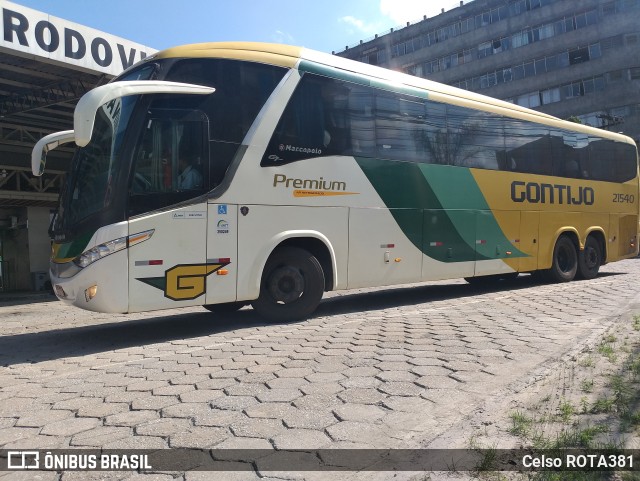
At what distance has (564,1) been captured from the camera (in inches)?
1722

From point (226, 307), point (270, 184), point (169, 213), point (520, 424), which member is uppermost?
point (270, 184)

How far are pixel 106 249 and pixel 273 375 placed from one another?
8.54ft

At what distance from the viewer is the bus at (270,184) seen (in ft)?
18.4

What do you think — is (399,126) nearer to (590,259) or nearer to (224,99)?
(224,99)

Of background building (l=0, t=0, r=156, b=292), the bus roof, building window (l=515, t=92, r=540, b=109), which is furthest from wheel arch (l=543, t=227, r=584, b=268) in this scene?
building window (l=515, t=92, r=540, b=109)

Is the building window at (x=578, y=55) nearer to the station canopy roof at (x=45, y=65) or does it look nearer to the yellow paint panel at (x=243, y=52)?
the station canopy roof at (x=45, y=65)

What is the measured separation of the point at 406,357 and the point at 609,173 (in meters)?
10.8

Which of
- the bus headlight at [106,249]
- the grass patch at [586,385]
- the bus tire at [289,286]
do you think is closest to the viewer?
the grass patch at [586,385]

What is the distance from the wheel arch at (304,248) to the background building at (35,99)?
409 cm

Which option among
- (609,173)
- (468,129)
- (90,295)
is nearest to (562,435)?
(90,295)

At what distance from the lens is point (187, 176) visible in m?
5.95

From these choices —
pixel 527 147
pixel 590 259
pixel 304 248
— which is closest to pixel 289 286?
pixel 304 248

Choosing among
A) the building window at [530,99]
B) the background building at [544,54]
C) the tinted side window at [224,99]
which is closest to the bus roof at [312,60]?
the tinted side window at [224,99]

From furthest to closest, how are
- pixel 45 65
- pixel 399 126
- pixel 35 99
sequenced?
pixel 35 99, pixel 45 65, pixel 399 126
